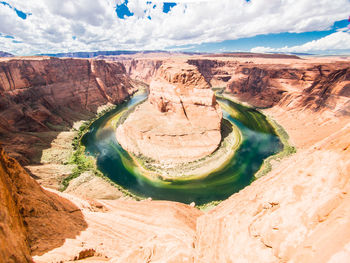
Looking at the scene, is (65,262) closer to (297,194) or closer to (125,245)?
(125,245)

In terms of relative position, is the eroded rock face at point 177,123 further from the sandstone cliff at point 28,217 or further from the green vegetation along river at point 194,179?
the sandstone cliff at point 28,217

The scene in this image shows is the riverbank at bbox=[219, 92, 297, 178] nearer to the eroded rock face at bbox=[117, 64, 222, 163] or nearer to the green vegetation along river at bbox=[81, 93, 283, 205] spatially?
the green vegetation along river at bbox=[81, 93, 283, 205]

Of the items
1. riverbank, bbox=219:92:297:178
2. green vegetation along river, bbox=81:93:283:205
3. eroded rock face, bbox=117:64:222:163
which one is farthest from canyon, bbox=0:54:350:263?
eroded rock face, bbox=117:64:222:163

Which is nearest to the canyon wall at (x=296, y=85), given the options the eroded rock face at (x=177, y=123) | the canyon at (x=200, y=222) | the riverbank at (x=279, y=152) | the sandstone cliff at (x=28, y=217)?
the riverbank at (x=279, y=152)

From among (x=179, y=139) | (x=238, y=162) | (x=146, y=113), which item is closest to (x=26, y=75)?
(x=146, y=113)

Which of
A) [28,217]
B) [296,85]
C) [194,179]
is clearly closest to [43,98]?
[194,179]
